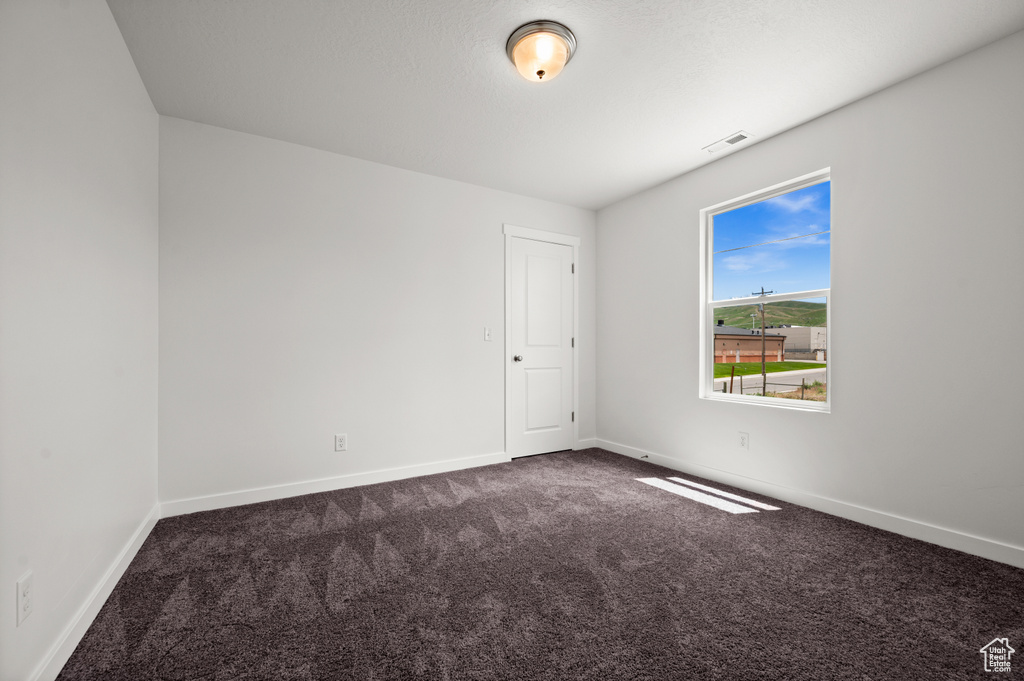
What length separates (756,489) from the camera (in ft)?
10.6

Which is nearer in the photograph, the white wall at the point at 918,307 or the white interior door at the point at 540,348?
the white wall at the point at 918,307

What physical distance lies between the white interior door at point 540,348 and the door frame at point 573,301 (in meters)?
0.01

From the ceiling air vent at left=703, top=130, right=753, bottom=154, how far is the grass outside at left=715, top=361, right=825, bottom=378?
64.8 inches

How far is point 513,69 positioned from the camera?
2.38m

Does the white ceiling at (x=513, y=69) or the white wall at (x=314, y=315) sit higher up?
the white ceiling at (x=513, y=69)

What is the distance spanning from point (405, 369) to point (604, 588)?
2327 millimetres

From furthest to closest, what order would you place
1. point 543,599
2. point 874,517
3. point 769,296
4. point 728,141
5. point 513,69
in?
point 769,296 < point 728,141 < point 874,517 < point 513,69 < point 543,599

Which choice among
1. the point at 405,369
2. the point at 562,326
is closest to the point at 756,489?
the point at 562,326

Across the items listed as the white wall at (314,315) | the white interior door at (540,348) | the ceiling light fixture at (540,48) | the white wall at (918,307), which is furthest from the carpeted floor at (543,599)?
the ceiling light fixture at (540,48)

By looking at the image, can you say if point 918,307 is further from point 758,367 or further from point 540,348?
point 540,348

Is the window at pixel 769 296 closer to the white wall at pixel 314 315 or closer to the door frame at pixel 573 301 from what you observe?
the door frame at pixel 573 301

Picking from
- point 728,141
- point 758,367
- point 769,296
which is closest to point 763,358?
point 758,367

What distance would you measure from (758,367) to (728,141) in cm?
170

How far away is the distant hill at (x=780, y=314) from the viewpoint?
3.01 metres
